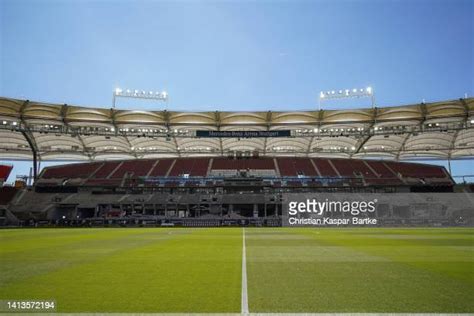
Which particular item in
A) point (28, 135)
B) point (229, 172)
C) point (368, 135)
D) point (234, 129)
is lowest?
point (229, 172)

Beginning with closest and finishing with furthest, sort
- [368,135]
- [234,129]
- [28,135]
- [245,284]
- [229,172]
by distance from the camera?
[245,284], [368,135], [28,135], [234,129], [229,172]

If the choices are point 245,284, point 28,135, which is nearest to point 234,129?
point 28,135

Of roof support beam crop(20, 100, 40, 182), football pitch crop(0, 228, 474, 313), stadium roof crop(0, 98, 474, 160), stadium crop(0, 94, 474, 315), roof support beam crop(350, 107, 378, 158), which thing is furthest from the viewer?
roof support beam crop(350, 107, 378, 158)

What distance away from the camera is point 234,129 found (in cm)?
6125

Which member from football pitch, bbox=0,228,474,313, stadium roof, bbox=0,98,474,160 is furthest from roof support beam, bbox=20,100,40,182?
football pitch, bbox=0,228,474,313

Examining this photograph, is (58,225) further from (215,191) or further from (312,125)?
(312,125)

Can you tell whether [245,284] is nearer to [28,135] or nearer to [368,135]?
[368,135]

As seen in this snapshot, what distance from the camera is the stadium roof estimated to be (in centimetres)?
5309

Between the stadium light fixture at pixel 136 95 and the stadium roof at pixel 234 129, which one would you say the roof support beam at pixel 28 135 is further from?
the stadium light fixture at pixel 136 95

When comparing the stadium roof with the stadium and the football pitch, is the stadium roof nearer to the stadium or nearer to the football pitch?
the stadium

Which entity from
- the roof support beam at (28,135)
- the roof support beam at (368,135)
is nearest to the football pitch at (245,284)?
the roof support beam at (368,135)

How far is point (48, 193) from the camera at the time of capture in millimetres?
62531

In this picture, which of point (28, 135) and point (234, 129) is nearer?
point (28, 135)

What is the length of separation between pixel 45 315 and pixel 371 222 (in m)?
44.6
